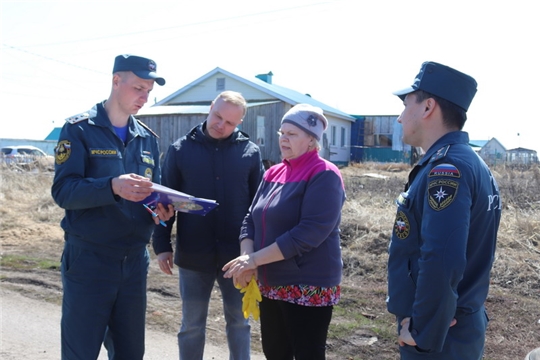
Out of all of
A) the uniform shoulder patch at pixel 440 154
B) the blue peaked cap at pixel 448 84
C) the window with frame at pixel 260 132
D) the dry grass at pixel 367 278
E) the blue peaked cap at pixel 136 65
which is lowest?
the dry grass at pixel 367 278

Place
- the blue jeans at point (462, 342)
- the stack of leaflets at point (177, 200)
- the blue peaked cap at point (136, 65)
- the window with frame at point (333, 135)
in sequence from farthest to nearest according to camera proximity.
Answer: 1. the window with frame at point (333, 135)
2. the blue peaked cap at point (136, 65)
3. the stack of leaflets at point (177, 200)
4. the blue jeans at point (462, 342)

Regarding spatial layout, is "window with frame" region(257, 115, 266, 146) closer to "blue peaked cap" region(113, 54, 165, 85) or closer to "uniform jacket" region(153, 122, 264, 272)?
"uniform jacket" region(153, 122, 264, 272)

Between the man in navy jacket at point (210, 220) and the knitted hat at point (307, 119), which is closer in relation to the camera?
the knitted hat at point (307, 119)

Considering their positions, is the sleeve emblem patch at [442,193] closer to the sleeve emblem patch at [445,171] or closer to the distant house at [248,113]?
the sleeve emblem patch at [445,171]

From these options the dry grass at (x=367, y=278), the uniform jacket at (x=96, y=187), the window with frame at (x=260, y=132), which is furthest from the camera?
the window with frame at (x=260, y=132)

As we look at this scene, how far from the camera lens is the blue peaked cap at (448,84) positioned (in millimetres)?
2342

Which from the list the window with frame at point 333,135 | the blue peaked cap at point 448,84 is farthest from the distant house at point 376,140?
the blue peaked cap at point 448,84

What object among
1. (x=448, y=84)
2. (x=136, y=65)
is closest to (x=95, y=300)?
(x=136, y=65)

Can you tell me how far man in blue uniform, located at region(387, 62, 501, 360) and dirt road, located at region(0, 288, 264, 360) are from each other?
2656 millimetres

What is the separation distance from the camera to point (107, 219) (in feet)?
10.4

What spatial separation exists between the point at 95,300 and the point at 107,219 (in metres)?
0.51

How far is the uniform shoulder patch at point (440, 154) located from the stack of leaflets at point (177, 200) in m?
1.50

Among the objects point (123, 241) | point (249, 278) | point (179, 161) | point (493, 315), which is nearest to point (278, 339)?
point (249, 278)

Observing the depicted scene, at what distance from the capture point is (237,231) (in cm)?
398
